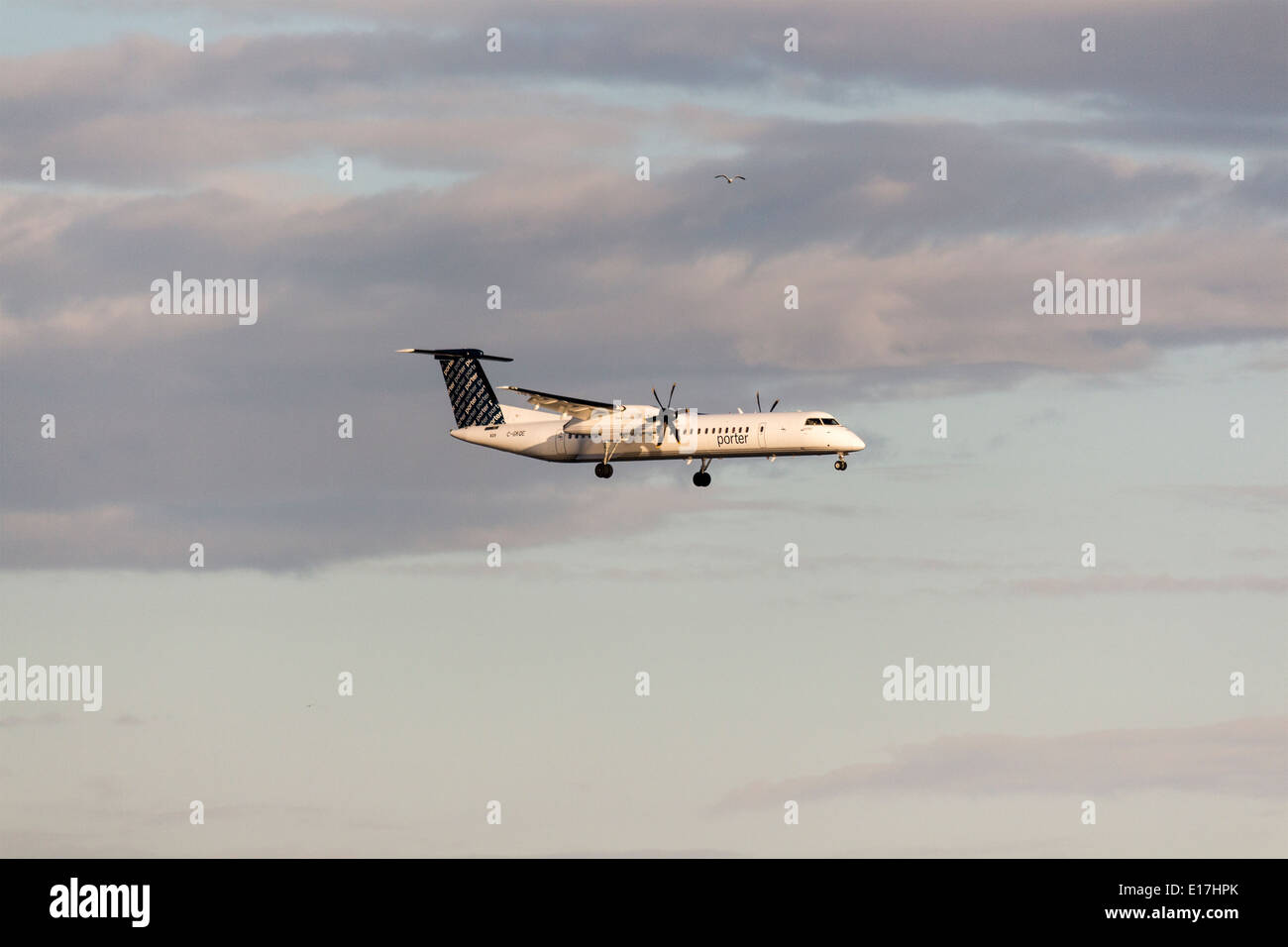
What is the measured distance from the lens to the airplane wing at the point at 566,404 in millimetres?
112312

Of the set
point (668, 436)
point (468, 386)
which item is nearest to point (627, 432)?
point (668, 436)

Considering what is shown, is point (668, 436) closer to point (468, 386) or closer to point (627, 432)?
point (627, 432)

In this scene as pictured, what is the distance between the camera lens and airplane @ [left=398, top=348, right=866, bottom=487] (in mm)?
108688

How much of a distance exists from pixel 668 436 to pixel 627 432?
8.52ft

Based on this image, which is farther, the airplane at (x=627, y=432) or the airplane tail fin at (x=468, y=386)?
the airplane tail fin at (x=468, y=386)

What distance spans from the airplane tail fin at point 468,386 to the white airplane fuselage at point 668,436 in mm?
2623
